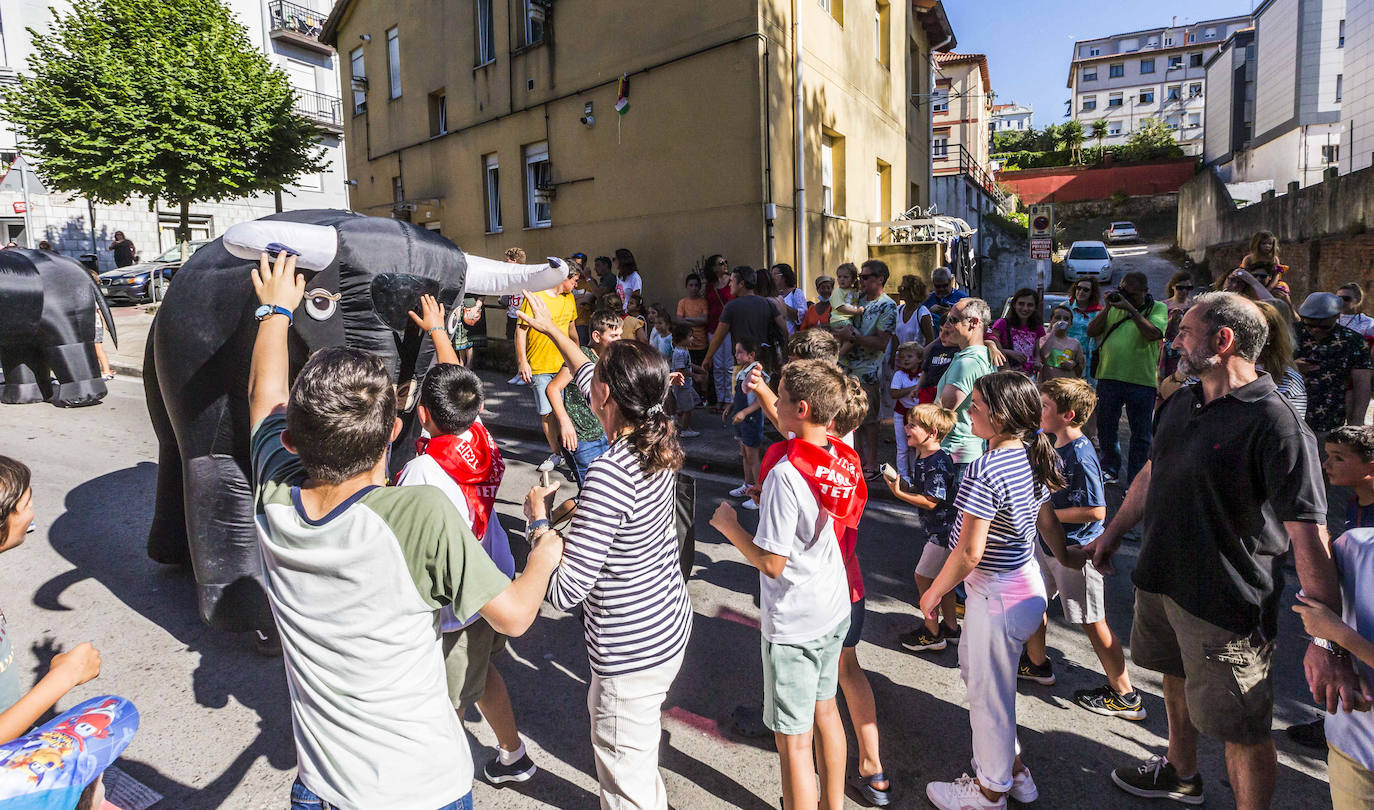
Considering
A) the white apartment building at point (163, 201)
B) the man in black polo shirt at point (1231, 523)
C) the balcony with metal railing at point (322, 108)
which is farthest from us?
the balcony with metal railing at point (322, 108)

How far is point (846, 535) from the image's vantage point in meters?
2.60

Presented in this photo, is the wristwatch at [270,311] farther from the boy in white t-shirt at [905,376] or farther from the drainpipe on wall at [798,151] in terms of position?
the drainpipe on wall at [798,151]

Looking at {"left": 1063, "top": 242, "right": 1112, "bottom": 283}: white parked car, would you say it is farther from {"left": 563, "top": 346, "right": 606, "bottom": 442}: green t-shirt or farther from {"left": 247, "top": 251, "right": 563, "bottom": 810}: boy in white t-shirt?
{"left": 247, "top": 251, "right": 563, "bottom": 810}: boy in white t-shirt

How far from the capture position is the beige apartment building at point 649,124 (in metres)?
10.3

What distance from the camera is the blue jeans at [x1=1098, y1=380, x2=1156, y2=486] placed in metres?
6.03

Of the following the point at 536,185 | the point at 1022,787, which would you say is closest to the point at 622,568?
the point at 1022,787

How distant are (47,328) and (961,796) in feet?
24.9

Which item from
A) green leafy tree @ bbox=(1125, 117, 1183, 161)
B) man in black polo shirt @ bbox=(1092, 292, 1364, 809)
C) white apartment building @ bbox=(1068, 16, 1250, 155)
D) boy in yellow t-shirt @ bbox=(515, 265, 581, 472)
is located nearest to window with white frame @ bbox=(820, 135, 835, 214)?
boy in yellow t-shirt @ bbox=(515, 265, 581, 472)

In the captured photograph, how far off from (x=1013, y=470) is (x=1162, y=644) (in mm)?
801

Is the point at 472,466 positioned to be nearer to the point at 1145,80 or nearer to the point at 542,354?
the point at 542,354

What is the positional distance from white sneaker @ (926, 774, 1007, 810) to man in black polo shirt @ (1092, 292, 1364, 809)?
2.27 feet

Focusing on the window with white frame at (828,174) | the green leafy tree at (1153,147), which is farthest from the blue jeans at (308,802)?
the green leafy tree at (1153,147)

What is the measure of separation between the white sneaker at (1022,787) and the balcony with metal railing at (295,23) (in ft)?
106

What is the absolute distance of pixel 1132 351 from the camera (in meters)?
6.02
